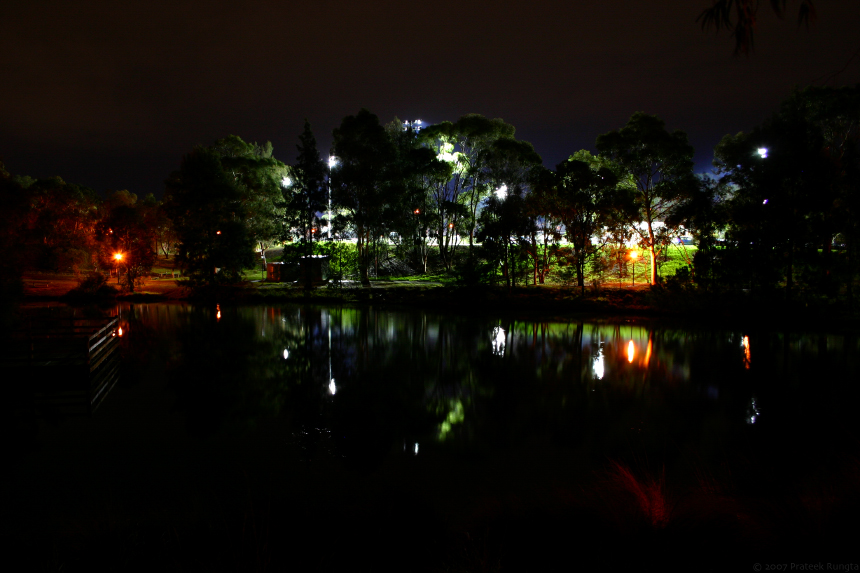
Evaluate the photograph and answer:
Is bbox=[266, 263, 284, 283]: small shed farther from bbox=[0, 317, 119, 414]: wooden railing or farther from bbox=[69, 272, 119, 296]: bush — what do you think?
bbox=[0, 317, 119, 414]: wooden railing

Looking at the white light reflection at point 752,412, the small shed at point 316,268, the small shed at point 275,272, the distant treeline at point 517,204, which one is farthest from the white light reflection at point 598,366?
the small shed at point 275,272

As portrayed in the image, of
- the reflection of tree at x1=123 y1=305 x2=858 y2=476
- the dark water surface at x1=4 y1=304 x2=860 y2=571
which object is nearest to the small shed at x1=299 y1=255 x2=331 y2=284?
the reflection of tree at x1=123 y1=305 x2=858 y2=476

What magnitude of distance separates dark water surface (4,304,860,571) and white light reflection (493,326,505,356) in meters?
0.28

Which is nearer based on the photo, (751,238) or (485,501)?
(485,501)

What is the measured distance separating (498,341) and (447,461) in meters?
10.2

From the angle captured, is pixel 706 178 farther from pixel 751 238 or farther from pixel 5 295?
pixel 5 295

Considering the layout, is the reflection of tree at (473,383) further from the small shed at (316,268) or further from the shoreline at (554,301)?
the small shed at (316,268)

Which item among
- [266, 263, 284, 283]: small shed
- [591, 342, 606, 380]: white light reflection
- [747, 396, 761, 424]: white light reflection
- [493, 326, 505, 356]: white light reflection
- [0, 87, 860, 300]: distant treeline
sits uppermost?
[0, 87, 860, 300]: distant treeline

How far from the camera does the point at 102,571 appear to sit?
4.00 meters

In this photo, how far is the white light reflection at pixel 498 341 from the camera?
600 inches

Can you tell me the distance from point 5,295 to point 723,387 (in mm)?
17448

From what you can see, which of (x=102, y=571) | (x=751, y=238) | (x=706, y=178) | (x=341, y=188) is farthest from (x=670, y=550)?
(x=341, y=188)

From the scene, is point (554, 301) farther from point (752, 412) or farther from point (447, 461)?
point (447, 461)

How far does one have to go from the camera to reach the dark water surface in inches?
169
